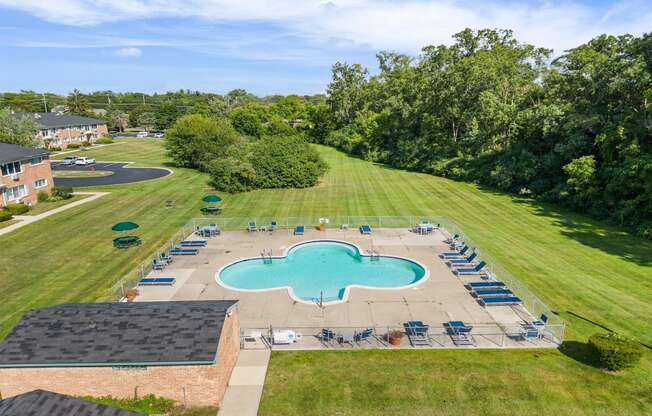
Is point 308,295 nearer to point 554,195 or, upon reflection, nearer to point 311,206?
point 311,206

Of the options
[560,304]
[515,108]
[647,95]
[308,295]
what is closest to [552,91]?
[515,108]

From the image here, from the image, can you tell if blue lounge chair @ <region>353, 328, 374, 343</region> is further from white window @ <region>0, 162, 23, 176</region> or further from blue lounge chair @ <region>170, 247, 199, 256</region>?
white window @ <region>0, 162, 23, 176</region>

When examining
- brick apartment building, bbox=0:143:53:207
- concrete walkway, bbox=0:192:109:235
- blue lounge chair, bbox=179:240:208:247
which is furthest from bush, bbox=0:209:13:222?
blue lounge chair, bbox=179:240:208:247

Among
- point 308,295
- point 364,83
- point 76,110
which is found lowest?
point 308,295

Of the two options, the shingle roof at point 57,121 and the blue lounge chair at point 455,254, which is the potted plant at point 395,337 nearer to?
the blue lounge chair at point 455,254

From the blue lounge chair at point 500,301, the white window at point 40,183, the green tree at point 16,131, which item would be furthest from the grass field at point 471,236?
the green tree at point 16,131

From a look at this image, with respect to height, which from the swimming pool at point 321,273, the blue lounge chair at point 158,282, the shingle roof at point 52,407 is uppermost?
the shingle roof at point 52,407
